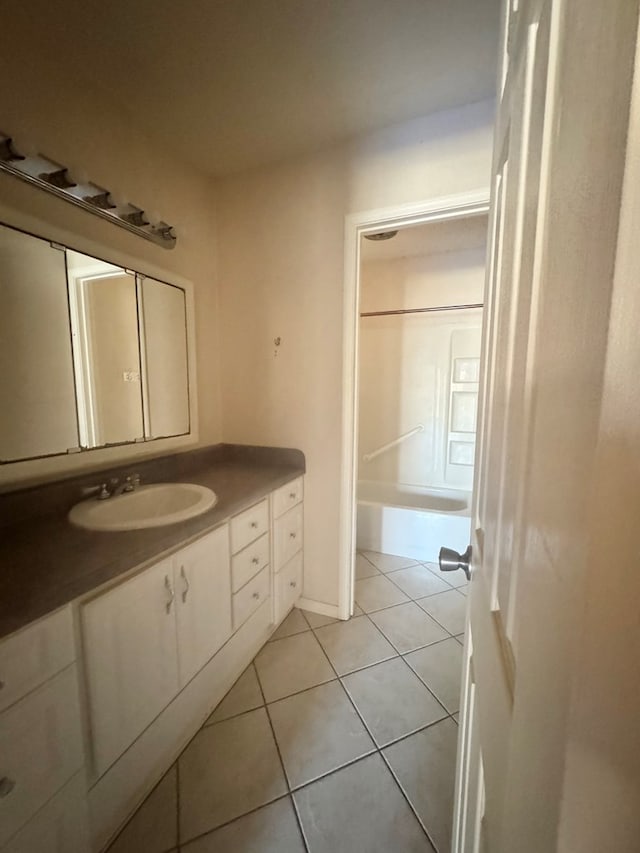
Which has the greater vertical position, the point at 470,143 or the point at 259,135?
the point at 259,135

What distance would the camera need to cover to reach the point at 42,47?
1079mm

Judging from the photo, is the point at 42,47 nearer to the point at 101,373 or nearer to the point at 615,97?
the point at 101,373

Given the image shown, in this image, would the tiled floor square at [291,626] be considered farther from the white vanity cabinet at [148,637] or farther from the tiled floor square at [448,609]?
the tiled floor square at [448,609]

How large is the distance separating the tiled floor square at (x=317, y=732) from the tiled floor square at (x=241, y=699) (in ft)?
0.29

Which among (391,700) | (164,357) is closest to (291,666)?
(391,700)

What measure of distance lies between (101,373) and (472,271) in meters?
2.75

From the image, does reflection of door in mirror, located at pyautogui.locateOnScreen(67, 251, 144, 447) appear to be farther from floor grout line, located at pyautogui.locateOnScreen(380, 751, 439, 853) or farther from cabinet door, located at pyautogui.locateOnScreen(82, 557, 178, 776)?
floor grout line, located at pyautogui.locateOnScreen(380, 751, 439, 853)

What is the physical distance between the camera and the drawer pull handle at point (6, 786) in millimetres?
646

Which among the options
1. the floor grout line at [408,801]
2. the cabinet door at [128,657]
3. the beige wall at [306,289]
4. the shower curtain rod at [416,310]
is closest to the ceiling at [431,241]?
the shower curtain rod at [416,310]

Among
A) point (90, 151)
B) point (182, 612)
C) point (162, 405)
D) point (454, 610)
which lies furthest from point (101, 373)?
point (454, 610)

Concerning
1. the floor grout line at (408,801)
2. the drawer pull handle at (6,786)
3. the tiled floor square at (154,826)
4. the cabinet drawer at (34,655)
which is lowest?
the tiled floor square at (154,826)

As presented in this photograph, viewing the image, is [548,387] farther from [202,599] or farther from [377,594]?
[377,594]

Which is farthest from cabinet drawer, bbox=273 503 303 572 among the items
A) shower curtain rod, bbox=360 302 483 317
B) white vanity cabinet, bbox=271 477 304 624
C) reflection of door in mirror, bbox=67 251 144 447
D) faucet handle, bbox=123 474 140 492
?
shower curtain rod, bbox=360 302 483 317

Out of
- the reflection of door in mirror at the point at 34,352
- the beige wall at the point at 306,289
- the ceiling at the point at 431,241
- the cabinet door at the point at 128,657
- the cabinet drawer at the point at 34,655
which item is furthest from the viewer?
the ceiling at the point at 431,241
